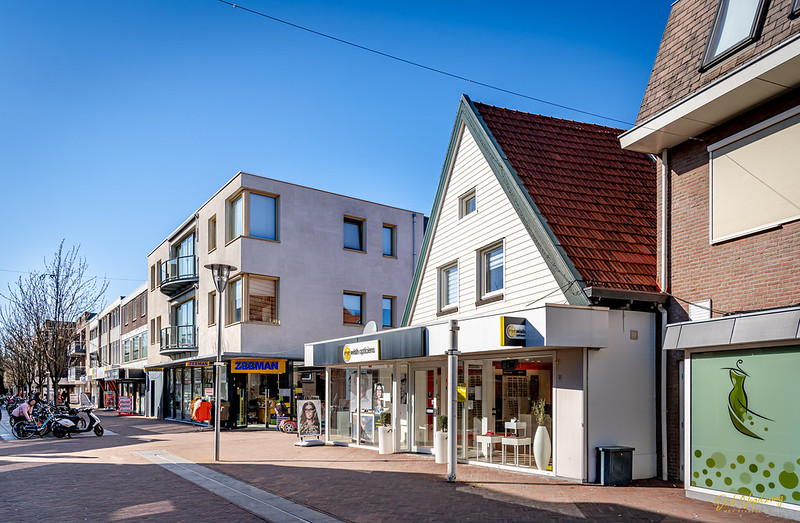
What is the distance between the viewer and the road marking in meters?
9.38

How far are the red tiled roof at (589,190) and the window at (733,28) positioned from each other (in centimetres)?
373

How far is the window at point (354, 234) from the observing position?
29.8m

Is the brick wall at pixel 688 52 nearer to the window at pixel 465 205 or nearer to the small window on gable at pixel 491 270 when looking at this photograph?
the small window on gable at pixel 491 270

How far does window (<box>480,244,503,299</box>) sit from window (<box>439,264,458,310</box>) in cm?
148

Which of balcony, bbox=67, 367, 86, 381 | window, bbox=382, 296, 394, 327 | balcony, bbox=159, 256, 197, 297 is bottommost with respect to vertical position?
balcony, bbox=67, 367, 86, 381

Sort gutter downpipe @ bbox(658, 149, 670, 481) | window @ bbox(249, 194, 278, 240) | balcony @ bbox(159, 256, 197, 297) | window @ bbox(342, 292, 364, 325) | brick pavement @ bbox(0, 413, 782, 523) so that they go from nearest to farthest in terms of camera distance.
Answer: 1. brick pavement @ bbox(0, 413, 782, 523)
2. gutter downpipe @ bbox(658, 149, 670, 481)
3. window @ bbox(249, 194, 278, 240)
4. window @ bbox(342, 292, 364, 325)
5. balcony @ bbox(159, 256, 197, 297)

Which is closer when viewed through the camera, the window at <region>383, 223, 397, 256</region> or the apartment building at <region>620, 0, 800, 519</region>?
the apartment building at <region>620, 0, 800, 519</region>

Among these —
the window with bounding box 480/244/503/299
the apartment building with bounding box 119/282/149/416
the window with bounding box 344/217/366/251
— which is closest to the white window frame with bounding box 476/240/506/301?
the window with bounding box 480/244/503/299

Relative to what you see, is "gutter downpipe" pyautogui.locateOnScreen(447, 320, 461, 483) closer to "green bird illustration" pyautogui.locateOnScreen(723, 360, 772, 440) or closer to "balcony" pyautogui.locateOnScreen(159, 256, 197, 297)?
"green bird illustration" pyautogui.locateOnScreen(723, 360, 772, 440)

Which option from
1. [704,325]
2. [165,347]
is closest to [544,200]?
[704,325]

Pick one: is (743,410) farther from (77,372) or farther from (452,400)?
(77,372)

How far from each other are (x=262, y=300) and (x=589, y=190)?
15391 mm

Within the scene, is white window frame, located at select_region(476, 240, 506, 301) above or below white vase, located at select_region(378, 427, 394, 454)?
above

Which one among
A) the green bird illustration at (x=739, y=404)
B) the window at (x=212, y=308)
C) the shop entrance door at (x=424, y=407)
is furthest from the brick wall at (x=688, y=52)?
the window at (x=212, y=308)
